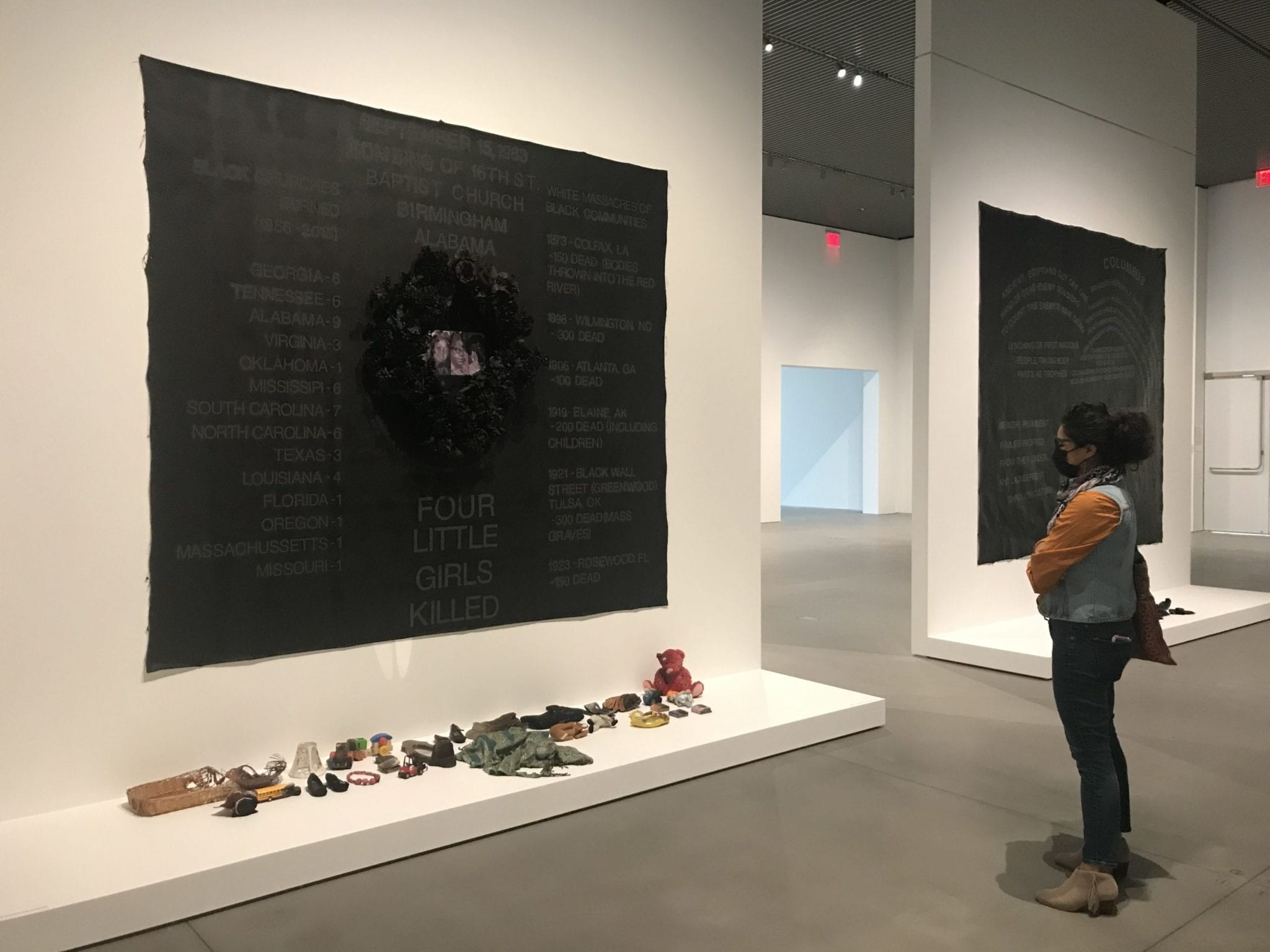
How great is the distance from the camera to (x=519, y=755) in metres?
3.75

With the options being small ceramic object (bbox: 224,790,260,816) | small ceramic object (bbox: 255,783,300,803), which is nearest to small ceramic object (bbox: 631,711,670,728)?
small ceramic object (bbox: 255,783,300,803)

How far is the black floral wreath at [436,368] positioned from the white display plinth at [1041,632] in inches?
128

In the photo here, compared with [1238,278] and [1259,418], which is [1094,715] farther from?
[1238,278]

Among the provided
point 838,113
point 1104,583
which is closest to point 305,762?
point 1104,583

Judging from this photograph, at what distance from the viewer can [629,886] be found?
304 cm

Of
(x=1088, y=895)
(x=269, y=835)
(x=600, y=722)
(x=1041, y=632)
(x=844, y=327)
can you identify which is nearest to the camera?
(x=1088, y=895)

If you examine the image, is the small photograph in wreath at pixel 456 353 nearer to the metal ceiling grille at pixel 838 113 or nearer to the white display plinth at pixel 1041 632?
the white display plinth at pixel 1041 632

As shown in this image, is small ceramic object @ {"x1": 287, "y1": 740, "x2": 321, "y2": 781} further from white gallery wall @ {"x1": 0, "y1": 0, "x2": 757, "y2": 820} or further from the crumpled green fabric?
the crumpled green fabric

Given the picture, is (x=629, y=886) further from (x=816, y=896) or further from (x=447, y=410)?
(x=447, y=410)

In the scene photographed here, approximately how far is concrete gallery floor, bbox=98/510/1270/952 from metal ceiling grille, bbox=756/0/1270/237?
3.49 metres

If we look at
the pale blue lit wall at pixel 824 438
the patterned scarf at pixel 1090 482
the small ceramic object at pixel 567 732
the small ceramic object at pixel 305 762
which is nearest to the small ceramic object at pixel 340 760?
the small ceramic object at pixel 305 762

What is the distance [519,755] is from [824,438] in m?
14.9

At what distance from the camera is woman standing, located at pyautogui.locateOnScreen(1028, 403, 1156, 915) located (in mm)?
2865

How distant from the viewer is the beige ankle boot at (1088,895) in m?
2.85
